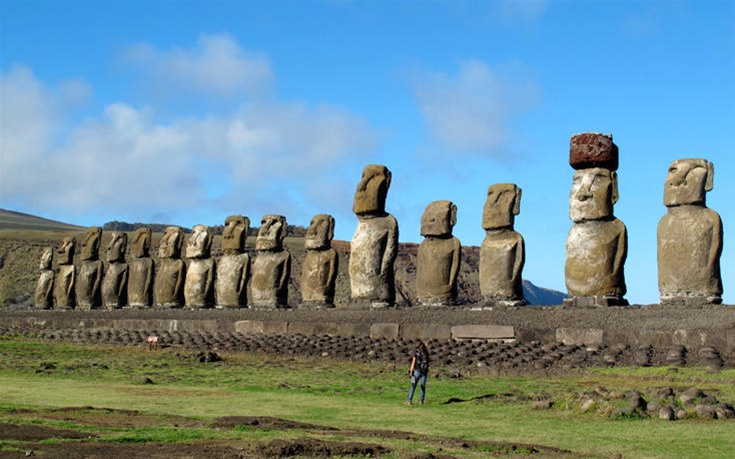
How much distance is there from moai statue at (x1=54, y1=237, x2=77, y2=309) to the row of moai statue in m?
3.54

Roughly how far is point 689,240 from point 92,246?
925 inches

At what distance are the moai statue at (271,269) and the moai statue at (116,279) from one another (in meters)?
7.93

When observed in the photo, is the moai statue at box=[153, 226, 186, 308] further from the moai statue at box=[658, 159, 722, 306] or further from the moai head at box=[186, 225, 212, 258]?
the moai statue at box=[658, 159, 722, 306]

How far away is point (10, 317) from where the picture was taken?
34.9m

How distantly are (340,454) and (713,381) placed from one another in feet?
23.3

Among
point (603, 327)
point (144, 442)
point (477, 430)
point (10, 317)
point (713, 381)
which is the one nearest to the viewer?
point (144, 442)

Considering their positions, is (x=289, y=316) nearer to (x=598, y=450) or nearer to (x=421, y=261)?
(x=421, y=261)

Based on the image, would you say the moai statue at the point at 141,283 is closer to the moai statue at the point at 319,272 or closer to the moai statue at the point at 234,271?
the moai statue at the point at 234,271

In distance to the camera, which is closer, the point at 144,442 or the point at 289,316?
the point at 144,442

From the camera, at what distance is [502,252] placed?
21281 mm

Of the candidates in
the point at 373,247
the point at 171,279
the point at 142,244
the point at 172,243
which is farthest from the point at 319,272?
the point at 142,244

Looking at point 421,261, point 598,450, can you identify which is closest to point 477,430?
point 598,450

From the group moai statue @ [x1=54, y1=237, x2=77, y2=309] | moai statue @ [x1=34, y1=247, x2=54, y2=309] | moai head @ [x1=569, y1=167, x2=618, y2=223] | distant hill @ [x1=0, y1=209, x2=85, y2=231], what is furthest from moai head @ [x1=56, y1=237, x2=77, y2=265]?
distant hill @ [x1=0, y1=209, x2=85, y2=231]

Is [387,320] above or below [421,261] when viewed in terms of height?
below
